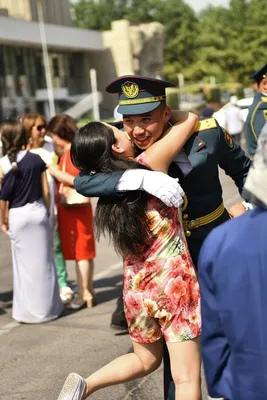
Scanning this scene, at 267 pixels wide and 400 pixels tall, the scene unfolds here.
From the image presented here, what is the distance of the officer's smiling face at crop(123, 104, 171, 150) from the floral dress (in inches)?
11.2

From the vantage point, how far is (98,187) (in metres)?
3.93

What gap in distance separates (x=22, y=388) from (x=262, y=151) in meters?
3.86

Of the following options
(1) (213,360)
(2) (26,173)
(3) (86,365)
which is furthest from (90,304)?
(1) (213,360)

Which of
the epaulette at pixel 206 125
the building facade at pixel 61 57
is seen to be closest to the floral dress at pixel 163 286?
the epaulette at pixel 206 125

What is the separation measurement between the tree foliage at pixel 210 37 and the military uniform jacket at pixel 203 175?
73036 mm

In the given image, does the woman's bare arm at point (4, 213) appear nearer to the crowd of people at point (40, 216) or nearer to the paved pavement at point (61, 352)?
the crowd of people at point (40, 216)

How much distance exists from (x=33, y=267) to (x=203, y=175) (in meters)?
3.82

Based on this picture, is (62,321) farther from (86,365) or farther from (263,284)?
(263,284)

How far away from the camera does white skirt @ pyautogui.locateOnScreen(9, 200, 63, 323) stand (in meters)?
7.64

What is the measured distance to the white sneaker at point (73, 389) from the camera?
392 cm

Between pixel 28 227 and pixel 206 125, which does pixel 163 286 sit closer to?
pixel 206 125

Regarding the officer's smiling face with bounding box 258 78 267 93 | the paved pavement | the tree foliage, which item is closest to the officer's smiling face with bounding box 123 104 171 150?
the paved pavement

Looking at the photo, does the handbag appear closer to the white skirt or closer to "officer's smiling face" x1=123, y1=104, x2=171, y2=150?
the white skirt

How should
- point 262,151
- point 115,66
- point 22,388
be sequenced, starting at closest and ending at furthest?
point 262,151, point 22,388, point 115,66
